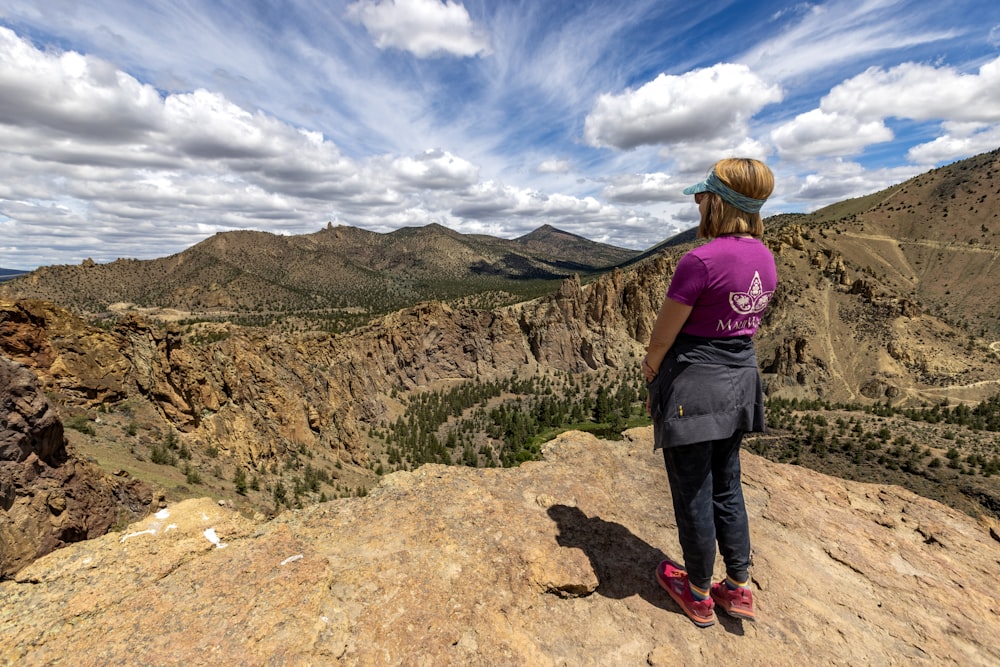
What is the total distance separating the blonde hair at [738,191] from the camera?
325cm

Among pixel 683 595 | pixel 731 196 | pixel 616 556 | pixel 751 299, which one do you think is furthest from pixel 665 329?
pixel 616 556

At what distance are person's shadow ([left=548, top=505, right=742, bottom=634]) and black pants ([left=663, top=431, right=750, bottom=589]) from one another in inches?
18.5

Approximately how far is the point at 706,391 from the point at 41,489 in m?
7.96

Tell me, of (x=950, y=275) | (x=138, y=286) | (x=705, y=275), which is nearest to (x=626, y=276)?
(x=950, y=275)

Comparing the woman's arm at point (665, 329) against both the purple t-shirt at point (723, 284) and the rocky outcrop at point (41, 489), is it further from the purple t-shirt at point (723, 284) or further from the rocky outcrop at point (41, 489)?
the rocky outcrop at point (41, 489)

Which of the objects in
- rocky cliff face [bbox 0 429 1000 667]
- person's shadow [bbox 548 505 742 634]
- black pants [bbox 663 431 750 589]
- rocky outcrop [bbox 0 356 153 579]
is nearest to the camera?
rocky cliff face [bbox 0 429 1000 667]

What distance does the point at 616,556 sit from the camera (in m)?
4.40

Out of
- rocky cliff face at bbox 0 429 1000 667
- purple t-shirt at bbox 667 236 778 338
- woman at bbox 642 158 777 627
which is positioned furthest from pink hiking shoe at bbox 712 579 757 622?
purple t-shirt at bbox 667 236 778 338

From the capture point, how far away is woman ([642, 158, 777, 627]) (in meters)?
3.22

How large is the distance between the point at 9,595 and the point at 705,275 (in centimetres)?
653

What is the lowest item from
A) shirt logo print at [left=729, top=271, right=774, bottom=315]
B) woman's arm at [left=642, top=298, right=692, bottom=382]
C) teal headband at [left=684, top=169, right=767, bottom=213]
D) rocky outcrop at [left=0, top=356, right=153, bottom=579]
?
rocky outcrop at [left=0, top=356, right=153, bottom=579]

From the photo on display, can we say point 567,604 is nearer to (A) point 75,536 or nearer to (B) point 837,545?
(B) point 837,545

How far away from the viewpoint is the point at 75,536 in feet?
16.9

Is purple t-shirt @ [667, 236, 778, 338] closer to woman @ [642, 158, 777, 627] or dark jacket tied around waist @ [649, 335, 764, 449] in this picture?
woman @ [642, 158, 777, 627]
